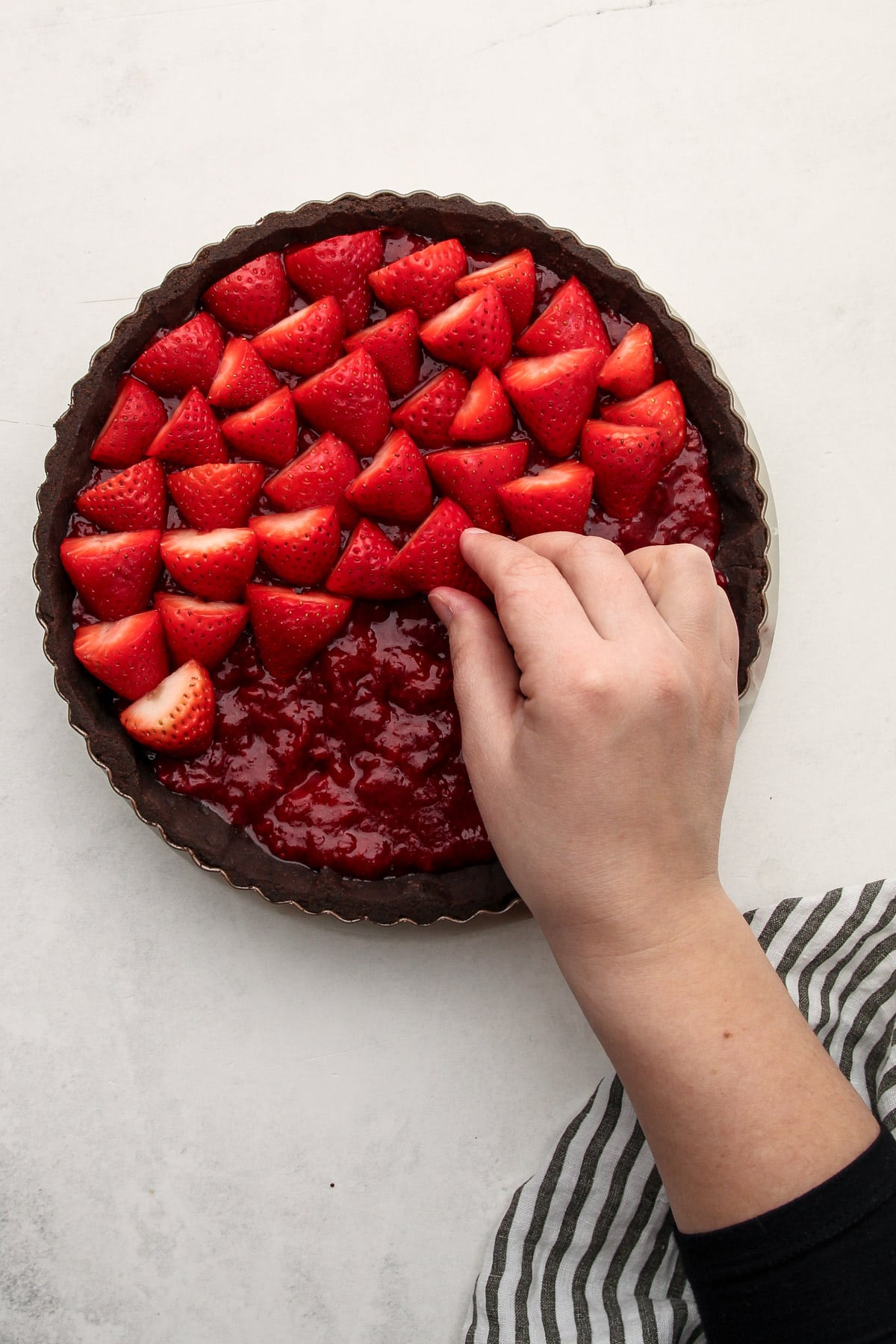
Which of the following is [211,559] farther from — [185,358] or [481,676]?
[481,676]

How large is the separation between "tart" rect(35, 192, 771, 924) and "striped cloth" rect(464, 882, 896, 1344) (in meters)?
0.58

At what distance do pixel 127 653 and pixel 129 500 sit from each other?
0.29 metres

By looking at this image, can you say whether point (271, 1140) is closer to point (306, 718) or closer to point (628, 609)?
point (306, 718)

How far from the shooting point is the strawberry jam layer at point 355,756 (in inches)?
76.7

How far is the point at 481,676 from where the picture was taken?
1663 millimetres

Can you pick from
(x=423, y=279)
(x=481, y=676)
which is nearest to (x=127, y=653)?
(x=481, y=676)

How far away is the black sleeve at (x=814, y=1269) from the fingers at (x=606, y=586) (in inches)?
35.4

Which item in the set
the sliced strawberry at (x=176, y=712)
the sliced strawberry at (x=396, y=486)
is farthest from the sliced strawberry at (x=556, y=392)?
the sliced strawberry at (x=176, y=712)

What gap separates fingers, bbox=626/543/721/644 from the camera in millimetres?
1626

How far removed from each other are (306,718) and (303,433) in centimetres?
56

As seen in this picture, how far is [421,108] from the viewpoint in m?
2.37

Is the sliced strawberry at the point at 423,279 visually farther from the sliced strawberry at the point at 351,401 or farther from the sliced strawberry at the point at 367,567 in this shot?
the sliced strawberry at the point at 367,567

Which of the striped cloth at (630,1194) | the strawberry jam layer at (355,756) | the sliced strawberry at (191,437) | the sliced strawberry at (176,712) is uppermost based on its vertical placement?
the sliced strawberry at (191,437)

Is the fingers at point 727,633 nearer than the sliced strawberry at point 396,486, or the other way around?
the fingers at point 727,633
